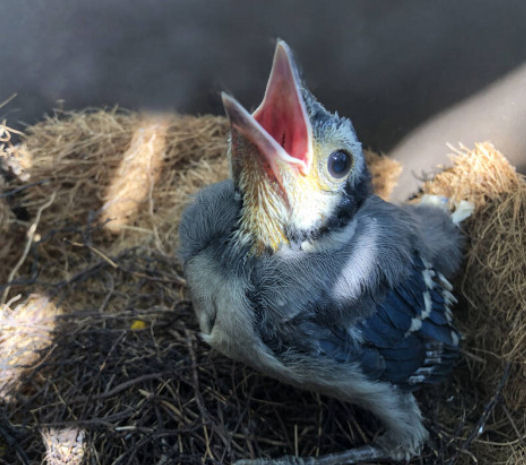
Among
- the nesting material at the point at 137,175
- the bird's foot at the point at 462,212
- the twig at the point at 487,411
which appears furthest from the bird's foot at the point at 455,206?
the nesting material at the point at 137,175

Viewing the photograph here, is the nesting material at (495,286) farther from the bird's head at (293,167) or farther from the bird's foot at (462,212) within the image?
the bird's head at (293,167)

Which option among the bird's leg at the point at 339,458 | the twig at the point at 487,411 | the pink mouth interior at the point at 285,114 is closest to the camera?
the pink mouth interior at the point at 285,114

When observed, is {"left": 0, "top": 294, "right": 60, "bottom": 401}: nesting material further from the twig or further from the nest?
the twig

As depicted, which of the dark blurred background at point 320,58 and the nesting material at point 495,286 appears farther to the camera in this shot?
the dark blurred background at point 320,58

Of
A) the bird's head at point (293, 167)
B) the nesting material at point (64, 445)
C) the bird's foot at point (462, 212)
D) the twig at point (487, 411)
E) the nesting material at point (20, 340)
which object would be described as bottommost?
the nesting material at point (64, 445)

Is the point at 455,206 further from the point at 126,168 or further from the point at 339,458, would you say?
the point at 126,168

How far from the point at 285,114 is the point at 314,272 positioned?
0.38 m

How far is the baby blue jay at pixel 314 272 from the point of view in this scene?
1072 millimetres

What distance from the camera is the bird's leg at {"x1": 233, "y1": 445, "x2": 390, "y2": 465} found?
144cm

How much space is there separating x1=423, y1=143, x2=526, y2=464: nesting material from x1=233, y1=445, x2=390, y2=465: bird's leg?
1.25ft

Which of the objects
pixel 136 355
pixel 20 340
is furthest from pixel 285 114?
pixel 20 340

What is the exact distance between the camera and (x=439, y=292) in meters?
1.52

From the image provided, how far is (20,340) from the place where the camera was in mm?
1749

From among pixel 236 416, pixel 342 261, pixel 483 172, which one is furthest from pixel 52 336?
pixel 483 172
